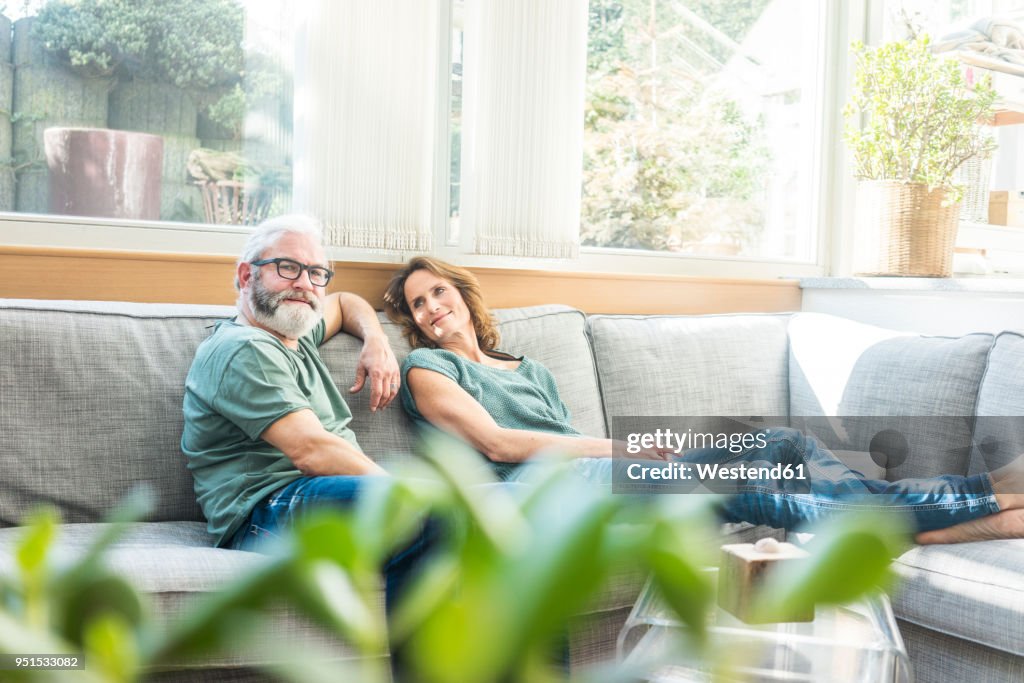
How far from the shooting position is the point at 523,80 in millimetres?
2695

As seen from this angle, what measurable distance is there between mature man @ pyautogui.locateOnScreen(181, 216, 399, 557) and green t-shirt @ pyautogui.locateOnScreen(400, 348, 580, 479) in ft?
0.41

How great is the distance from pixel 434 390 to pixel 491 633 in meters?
1.99

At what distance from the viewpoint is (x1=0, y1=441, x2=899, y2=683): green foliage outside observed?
0.16m

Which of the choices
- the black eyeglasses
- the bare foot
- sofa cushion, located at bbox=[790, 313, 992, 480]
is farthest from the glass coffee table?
the black eyeglasses

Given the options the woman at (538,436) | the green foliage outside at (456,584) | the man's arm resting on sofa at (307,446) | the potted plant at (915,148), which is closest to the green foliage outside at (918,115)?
the potted plant at (915,148)

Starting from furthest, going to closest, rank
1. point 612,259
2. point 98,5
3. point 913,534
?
1. point 612,259
2. point 98,5
3. point 913,534

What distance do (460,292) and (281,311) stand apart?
0.59 m

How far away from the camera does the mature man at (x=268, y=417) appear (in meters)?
1.72

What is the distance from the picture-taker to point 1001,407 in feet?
6.84

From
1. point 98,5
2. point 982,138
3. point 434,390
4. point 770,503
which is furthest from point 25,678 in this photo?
point 982,138

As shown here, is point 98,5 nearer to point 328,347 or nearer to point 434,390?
point 328,347

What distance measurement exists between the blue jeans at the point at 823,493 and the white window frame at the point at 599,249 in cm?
99

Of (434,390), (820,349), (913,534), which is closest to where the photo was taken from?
(913,534)

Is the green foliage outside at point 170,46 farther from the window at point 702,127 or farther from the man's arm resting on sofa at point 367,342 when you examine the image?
the window at point 702,127
